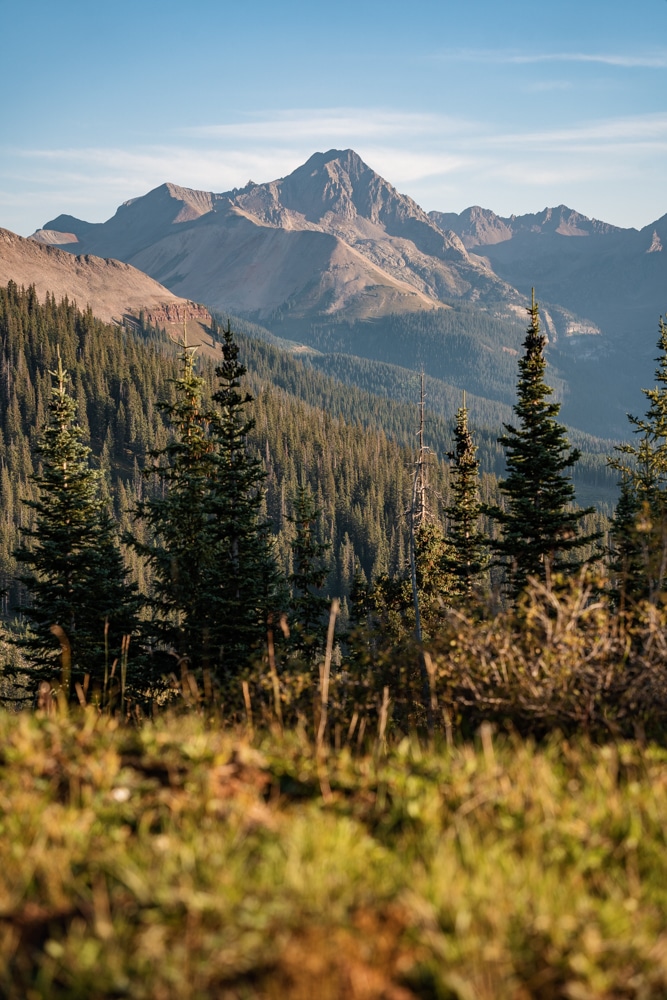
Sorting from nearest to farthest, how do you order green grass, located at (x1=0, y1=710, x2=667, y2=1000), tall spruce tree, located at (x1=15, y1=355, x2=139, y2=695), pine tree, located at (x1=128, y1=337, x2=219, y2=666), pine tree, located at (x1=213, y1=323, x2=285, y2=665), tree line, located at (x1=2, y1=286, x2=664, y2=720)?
green grass, located at (x1=0, y1=710, x2=667, y2=1000)
pine tree, located at (x1=128, y1=337, x2=219, y2=666)
tree line, located at (x1=2, y1=286, x2=664, y2=720)
pine tree, located at (x1=213, y1=323, x2=285, y2=665)
tall spruce tree, located at (x1=15, y1=355, x2=139, y2=695)

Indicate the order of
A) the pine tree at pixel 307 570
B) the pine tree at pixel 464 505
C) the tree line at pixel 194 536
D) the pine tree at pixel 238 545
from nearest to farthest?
the tree line at pixel 194 536, the pine tree at pixel 238 545, the pine tree at pixel 307 570, the pine tree at pixel 464 505

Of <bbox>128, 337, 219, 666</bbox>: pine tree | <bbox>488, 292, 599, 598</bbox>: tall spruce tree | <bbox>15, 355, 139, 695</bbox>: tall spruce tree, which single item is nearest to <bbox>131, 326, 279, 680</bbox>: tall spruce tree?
<bbox>128, 337, 219, 666</bbox>: pine tree

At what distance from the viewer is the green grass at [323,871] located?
303 cm

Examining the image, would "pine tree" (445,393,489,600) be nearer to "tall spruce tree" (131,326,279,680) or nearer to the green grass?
"tall spruce tree" (131,326,279,680)

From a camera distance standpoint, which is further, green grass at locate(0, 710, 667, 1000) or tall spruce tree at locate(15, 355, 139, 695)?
tall spruce tree at locate(15, 355, 139, 695)

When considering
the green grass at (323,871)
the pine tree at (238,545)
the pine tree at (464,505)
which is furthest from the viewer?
the pine tree at (464,505)

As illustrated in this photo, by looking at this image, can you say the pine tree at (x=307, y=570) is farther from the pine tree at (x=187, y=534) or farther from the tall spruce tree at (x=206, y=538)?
the pine tree at (x=187, y=534)

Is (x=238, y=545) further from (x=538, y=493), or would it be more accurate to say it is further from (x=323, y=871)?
(x=323, y=871)

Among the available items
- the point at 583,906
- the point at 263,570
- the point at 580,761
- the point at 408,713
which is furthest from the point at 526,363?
the point at 583,906

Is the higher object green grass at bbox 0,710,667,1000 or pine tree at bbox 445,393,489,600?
pine tree at bbox 445,393,489,600

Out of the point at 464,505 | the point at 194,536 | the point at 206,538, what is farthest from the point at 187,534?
the point at 464,505

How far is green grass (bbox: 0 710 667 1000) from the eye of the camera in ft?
9.93

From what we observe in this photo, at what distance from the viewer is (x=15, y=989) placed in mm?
3031

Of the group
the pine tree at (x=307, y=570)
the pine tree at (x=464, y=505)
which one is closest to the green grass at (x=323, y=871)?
the pine tree at (x=307, y=570)
